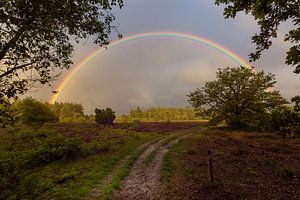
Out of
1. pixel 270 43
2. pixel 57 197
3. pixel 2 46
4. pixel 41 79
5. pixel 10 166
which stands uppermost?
pixel 270 43

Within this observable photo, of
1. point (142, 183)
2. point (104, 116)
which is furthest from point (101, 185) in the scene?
point (104, 116)

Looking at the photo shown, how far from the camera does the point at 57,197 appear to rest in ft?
42.5

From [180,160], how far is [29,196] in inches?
522

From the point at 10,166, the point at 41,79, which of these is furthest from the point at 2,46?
the point at 10,166

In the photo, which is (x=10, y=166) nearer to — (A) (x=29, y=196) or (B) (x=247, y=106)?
(A) (x=29, y=196)

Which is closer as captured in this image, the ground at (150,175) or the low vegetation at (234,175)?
the ground at (150,175)

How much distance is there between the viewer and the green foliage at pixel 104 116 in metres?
69.5

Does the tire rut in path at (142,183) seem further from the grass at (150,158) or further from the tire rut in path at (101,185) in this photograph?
the tire rut in path at (101,185)

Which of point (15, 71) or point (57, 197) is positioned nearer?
point (15, 71)

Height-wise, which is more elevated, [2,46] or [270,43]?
[270,43]

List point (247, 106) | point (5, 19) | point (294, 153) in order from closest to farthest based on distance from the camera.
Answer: point (5, 19) < point (294, 153) < point (247, 106)

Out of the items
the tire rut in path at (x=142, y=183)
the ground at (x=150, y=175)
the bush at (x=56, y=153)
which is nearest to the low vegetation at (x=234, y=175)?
the ground at (x=150, y=175)

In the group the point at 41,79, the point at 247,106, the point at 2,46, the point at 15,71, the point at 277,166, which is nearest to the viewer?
the point at 2,46

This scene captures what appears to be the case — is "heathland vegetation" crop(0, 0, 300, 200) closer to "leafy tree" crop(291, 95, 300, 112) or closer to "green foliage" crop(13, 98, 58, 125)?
"leafy tree" crop(291, 95, 300, 112)
